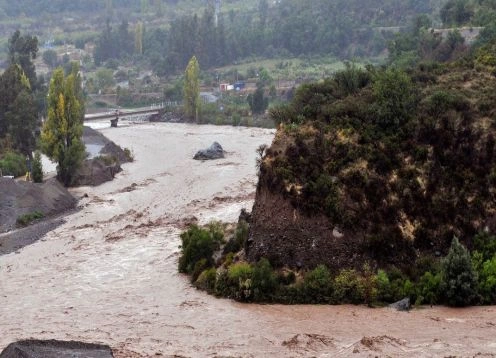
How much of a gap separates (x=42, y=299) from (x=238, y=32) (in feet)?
369

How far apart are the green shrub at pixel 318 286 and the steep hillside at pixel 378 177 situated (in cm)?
57

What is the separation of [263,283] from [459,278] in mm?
6169

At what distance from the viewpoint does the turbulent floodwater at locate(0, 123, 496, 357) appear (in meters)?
20.9

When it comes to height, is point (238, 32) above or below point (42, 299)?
above

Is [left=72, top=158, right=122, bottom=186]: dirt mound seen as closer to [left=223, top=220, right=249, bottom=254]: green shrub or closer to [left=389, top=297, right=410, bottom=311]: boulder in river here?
[left=223, top=220, right=249, bottom=254]: green shrub

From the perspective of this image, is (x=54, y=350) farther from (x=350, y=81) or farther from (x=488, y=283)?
(x=350, y=81)

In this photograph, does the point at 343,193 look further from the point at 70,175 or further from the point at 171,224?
the point at 70,175

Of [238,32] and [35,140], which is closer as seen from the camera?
[35,140]

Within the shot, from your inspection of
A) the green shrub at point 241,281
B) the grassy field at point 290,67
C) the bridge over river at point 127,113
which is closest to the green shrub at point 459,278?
the green shrub at point 241,281

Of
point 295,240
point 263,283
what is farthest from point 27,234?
point 295,240

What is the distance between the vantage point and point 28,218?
38.5 metres

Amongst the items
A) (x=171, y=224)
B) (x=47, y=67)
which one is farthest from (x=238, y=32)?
(x=171, y=224)

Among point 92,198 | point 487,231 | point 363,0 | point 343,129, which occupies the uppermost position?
point 363,0

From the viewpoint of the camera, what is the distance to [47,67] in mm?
138750
